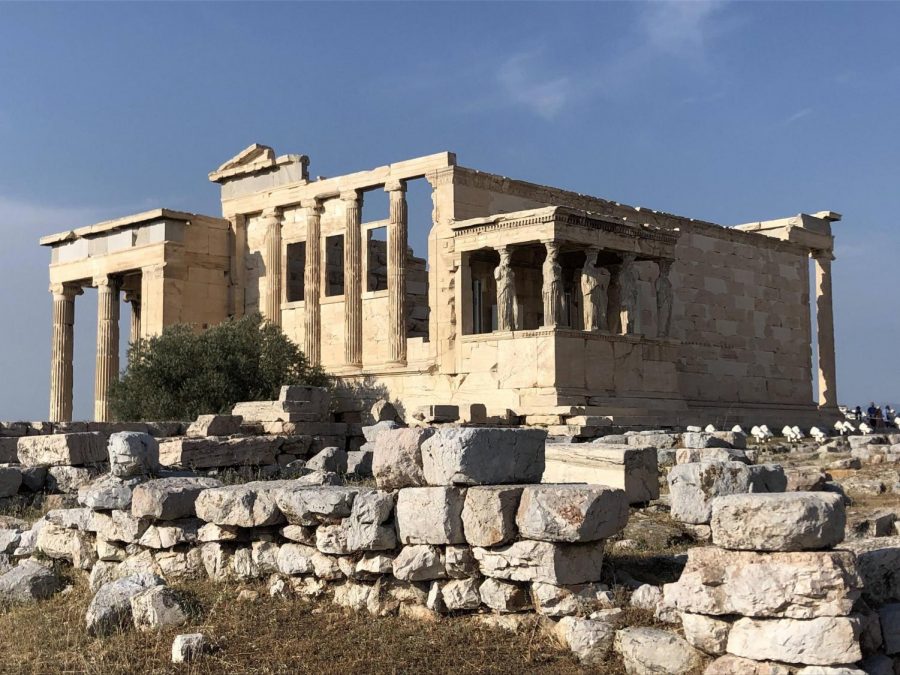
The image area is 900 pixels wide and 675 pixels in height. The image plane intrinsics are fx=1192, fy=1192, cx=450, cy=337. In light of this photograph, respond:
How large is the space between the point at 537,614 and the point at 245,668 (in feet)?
5.61

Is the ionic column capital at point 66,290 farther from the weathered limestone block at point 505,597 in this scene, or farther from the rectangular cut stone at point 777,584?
the rectangular cut stone at point 777,584

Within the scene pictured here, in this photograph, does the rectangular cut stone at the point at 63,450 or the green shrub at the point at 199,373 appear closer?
the rectangular cut stone at the point at 63,450

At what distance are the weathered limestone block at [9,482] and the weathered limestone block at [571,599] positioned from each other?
8068 millimetres

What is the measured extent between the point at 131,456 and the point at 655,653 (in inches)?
224

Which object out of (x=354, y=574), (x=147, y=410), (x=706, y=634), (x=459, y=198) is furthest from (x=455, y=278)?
(x=706, y=634)

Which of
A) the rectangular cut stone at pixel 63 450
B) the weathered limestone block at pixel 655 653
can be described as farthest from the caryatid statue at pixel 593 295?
the weathered limestone block at pixel 655 653

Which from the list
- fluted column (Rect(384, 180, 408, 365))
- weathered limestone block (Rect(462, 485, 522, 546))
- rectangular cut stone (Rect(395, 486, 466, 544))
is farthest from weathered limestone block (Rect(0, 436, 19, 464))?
fluted column (Rect(384, 180, 408, 365))

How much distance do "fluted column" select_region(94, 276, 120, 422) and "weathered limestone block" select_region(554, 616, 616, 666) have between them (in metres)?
23.5

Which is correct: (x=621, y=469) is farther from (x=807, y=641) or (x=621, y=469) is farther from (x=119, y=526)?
(x=807, y=641)

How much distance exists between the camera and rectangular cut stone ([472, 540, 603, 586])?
22.5ft

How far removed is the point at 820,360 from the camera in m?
31.5

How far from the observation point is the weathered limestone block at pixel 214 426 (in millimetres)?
15617

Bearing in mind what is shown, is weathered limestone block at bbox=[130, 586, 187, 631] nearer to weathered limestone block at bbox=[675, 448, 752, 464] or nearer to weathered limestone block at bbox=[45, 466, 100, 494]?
weathered limestone block at bbox=[45, 466, 100, 494]

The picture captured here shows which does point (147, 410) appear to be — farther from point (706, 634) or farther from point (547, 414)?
point (706, 634)
